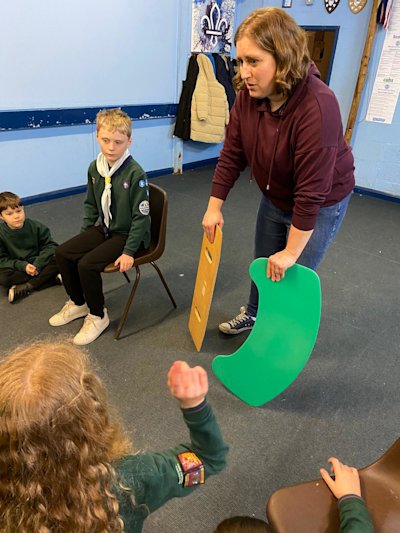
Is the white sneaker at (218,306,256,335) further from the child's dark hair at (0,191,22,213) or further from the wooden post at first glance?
the wooden post

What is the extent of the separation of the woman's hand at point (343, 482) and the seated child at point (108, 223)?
3.98ft

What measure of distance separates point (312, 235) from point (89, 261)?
38.9 inches

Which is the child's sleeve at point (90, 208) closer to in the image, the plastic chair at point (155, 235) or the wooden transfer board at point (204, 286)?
the plastic chair at point (155, 235)

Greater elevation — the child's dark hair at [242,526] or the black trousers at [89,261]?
the child's dark hair at [242,526]

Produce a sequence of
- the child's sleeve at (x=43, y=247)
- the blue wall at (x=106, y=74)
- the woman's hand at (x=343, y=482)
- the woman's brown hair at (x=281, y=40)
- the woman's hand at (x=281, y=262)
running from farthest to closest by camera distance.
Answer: the blue wall at (x=106, y=74) → the child's sleeve at (x=43, y=247) → the woman's hand at (x=281, y=262) → the woman's brown hair at (x=281, y=40) → the woman's hand at (x=343, y=482)

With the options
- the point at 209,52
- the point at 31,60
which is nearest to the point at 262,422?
the point at 31,60

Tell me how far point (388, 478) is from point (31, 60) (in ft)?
11.1

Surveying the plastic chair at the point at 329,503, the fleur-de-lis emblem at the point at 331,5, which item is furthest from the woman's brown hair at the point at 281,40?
the fleur-de-lis emblem at the point at 331,5

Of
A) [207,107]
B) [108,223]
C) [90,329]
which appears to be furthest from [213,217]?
[207,107]

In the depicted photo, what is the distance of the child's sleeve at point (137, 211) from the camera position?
6.24ft

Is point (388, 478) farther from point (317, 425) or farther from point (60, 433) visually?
point (60, 433)

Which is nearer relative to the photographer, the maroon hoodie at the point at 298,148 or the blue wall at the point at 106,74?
the maroon hoodie at the point at 298,148

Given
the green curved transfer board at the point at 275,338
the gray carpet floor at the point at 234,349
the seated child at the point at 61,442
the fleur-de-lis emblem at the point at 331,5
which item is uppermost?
the fleur-de-lis emblem at the point at 331,5

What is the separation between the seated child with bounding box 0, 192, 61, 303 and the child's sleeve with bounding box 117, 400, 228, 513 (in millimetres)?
1771
